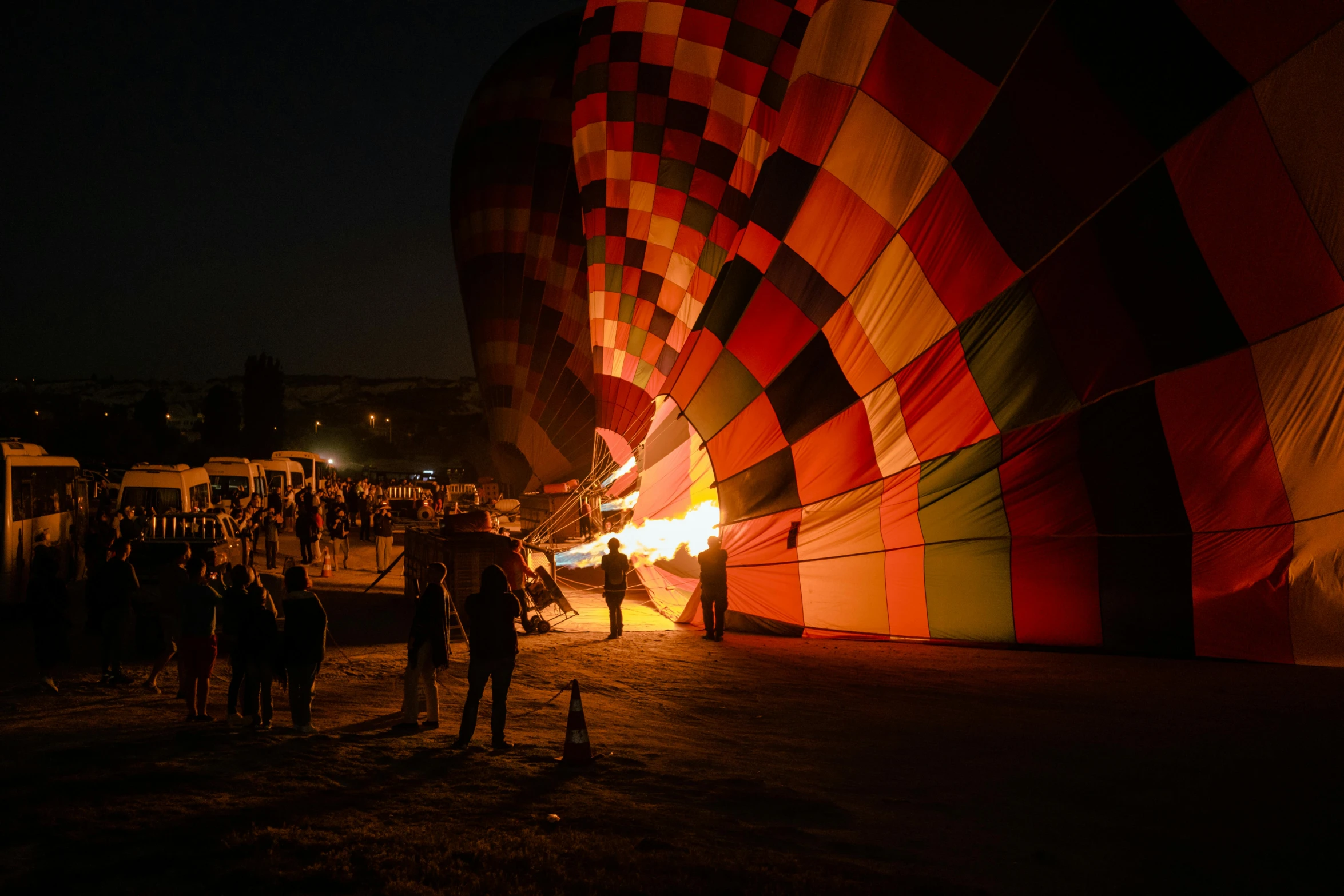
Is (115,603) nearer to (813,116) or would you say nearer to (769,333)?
(769,333)

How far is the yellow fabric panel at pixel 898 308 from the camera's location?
777cm

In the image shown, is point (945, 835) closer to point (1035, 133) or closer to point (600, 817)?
point (600, 817)

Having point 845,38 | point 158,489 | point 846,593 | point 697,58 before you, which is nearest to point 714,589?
point 846,593

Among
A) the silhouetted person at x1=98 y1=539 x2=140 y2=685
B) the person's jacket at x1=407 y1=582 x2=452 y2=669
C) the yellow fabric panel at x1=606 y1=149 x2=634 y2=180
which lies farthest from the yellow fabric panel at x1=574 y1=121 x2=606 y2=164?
the person's jacket at x1=407 y1=582 x2=452 y2=669

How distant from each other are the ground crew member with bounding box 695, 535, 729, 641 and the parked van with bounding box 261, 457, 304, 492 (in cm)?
1902

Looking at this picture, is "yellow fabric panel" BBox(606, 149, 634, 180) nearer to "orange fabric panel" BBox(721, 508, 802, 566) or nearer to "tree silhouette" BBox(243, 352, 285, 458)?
"orange fabric panel" BBox(721, 508, 802, 566)

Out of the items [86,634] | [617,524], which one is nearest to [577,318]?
[617,524]

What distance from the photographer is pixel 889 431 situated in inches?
319

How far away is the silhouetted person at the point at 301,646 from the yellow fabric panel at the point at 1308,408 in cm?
643

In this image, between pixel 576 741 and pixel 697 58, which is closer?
pixel 576 741

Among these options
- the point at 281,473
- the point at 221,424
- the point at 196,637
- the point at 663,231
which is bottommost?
the point at 196,637

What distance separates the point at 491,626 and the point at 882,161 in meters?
5.52

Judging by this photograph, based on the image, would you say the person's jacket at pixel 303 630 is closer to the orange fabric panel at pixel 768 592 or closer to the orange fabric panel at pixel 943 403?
the orange fabric panel at pixel 768 592

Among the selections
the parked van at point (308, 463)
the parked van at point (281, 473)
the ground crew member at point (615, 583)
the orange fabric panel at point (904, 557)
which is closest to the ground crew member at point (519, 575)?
the ground crew member at point (615, 583)
